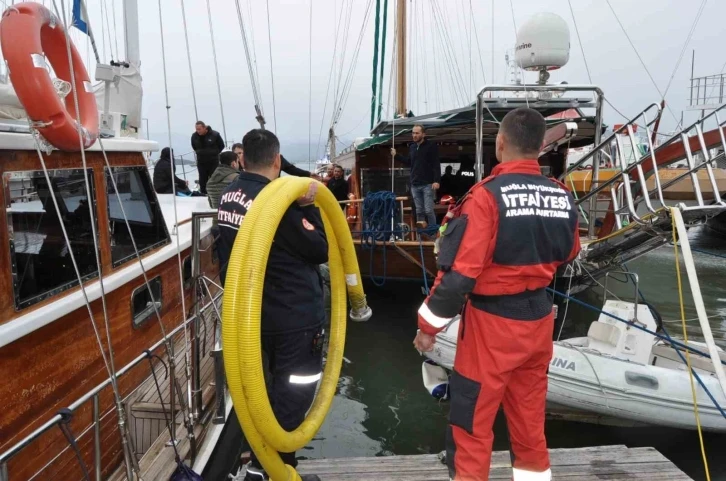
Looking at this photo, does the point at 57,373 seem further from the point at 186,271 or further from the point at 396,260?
the point at 396,260

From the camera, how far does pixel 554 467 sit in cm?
331

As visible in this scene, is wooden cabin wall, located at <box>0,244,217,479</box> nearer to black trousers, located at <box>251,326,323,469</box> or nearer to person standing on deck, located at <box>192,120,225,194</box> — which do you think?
black trousers, located at <box>251,326,323,469</box>

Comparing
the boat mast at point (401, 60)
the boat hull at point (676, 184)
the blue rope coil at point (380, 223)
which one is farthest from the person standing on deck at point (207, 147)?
the boat hull at point (676, 184)

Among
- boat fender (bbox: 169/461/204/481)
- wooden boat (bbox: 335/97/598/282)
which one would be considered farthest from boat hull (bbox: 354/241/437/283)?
boat fender (bbox: 169/461/204/481)

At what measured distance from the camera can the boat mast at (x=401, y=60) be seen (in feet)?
47.2

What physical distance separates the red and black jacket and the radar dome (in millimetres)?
6484

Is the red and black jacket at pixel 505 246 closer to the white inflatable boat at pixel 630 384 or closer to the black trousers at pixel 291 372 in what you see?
the black trousers at pixel 291 372

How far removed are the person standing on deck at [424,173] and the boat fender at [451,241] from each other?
19.8ft

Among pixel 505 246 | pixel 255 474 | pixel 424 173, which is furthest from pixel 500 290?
pixel 424 173

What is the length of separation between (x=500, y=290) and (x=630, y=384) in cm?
341

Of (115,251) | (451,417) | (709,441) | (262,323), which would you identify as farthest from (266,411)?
(709,441)

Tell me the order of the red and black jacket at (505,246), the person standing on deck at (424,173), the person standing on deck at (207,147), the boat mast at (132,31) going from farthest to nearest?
the person standing on deck at (207,147)
the person standing on deck at (424,173)
the boat mast at (132,31)
the red and black jacket at (505,246)

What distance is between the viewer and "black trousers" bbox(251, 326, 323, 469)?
259 cm

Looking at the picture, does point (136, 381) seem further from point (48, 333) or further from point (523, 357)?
point (523, 357)
